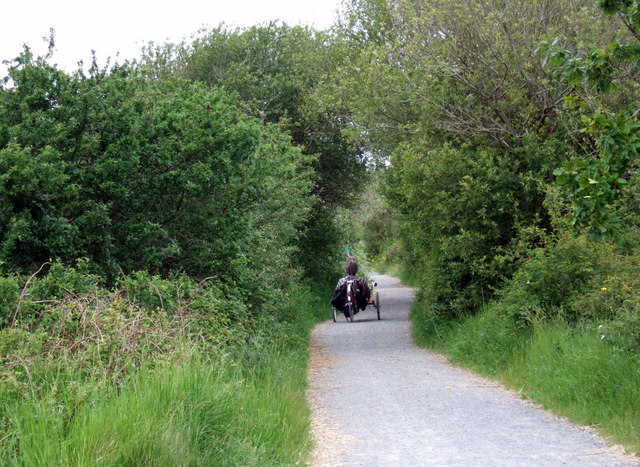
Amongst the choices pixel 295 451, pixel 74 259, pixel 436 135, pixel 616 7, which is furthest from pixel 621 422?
pixel 436 135

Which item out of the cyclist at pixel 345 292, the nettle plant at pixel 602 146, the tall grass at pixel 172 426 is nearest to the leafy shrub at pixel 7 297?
the tall grass at pixel 172 426

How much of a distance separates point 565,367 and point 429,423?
2.37 meters

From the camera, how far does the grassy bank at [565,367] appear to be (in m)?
8.05

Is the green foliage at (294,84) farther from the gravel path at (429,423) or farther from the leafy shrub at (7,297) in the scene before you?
the leafy shrub at (7,297)

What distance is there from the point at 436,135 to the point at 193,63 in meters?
13.4

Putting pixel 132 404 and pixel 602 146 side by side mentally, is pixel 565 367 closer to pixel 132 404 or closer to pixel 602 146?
pixel 602 146

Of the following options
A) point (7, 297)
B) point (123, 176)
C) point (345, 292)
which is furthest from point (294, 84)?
point (7, 297)

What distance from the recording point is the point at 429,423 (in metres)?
8.58

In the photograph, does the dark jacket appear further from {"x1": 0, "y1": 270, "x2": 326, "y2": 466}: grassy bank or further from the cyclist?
{"x1": 0, "y1": 270, "x2": 326, "y2": 466}: grassy bank

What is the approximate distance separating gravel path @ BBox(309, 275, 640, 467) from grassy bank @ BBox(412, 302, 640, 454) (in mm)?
248

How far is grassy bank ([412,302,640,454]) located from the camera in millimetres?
8055

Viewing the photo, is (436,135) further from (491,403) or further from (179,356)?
(179,356)

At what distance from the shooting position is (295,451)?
6898mm

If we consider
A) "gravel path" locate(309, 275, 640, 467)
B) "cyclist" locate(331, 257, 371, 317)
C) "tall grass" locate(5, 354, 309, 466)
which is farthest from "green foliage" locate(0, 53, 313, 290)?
"cyclist" locate(331, 257, 371, 317)
